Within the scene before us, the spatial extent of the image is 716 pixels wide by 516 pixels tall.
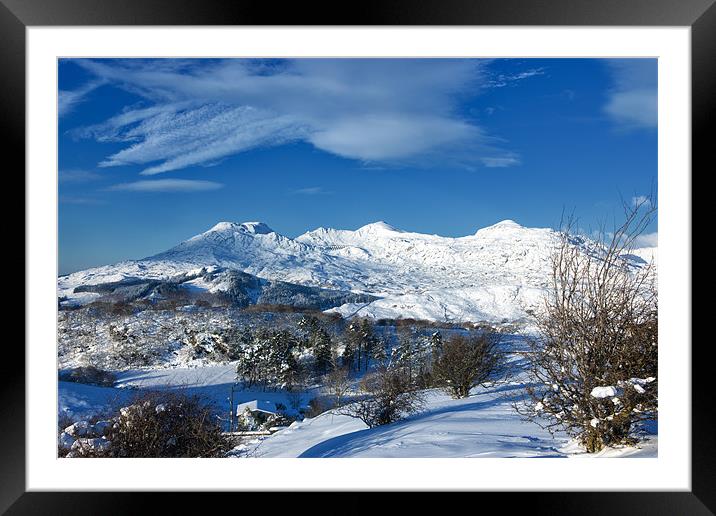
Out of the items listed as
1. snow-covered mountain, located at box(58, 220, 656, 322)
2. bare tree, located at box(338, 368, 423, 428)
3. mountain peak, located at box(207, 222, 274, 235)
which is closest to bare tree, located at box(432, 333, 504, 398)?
bare tree, located at box(338, 368, 423, 428)

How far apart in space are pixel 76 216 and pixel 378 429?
3233mm

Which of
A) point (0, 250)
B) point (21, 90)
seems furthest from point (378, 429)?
point (21, 90)

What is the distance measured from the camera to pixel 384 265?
5488 millimetres

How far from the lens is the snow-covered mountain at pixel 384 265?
183 inches

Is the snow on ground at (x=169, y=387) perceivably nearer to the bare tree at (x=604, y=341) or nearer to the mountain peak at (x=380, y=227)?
the mountain peak at (x=380, y=227)

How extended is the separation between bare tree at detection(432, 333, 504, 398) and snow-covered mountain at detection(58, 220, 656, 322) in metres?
0.66

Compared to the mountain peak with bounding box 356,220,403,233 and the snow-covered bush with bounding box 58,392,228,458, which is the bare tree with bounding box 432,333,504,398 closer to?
the mountain peak with bounding box 356,220,403,233

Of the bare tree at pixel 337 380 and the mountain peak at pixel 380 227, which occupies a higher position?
the mountain peak at pixel 380 227

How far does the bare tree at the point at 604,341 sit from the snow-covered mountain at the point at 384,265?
2382 mm

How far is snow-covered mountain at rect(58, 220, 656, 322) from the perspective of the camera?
4641mm

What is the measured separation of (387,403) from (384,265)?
2248 millimetres
